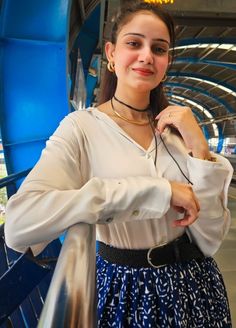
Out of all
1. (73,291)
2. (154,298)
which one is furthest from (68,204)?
(154,298)

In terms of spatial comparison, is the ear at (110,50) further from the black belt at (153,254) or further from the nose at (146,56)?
the black belt at (153,254)

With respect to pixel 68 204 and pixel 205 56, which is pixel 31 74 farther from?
pixel 205 56

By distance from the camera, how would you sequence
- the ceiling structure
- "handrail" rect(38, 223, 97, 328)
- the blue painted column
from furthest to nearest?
the ceiling structure < the blue painted column < "handrail" rect(38, 223, 97, 328)

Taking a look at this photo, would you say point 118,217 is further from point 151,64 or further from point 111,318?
point 151,64

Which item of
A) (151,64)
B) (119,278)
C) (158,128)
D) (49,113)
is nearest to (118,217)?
(119,278)

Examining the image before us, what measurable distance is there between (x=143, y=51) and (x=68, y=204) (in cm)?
65

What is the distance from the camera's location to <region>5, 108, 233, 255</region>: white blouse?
96 cm

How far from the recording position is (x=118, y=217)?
100 cm

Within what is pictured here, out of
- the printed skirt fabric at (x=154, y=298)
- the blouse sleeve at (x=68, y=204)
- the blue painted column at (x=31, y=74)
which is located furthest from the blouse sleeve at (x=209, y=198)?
the blue painted column at (x=31, y=74)

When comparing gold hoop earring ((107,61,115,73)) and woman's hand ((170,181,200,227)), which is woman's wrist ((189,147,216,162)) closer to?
woman's hand ((170,181,200,227))

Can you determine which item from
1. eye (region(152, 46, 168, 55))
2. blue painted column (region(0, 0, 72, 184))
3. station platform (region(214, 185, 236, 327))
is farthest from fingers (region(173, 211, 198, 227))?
blue painted column (region(0, 0, 72, 184))

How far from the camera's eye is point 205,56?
17.9 metres

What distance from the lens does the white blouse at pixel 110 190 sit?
0.96 m

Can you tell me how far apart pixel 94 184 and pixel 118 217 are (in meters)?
0.12
